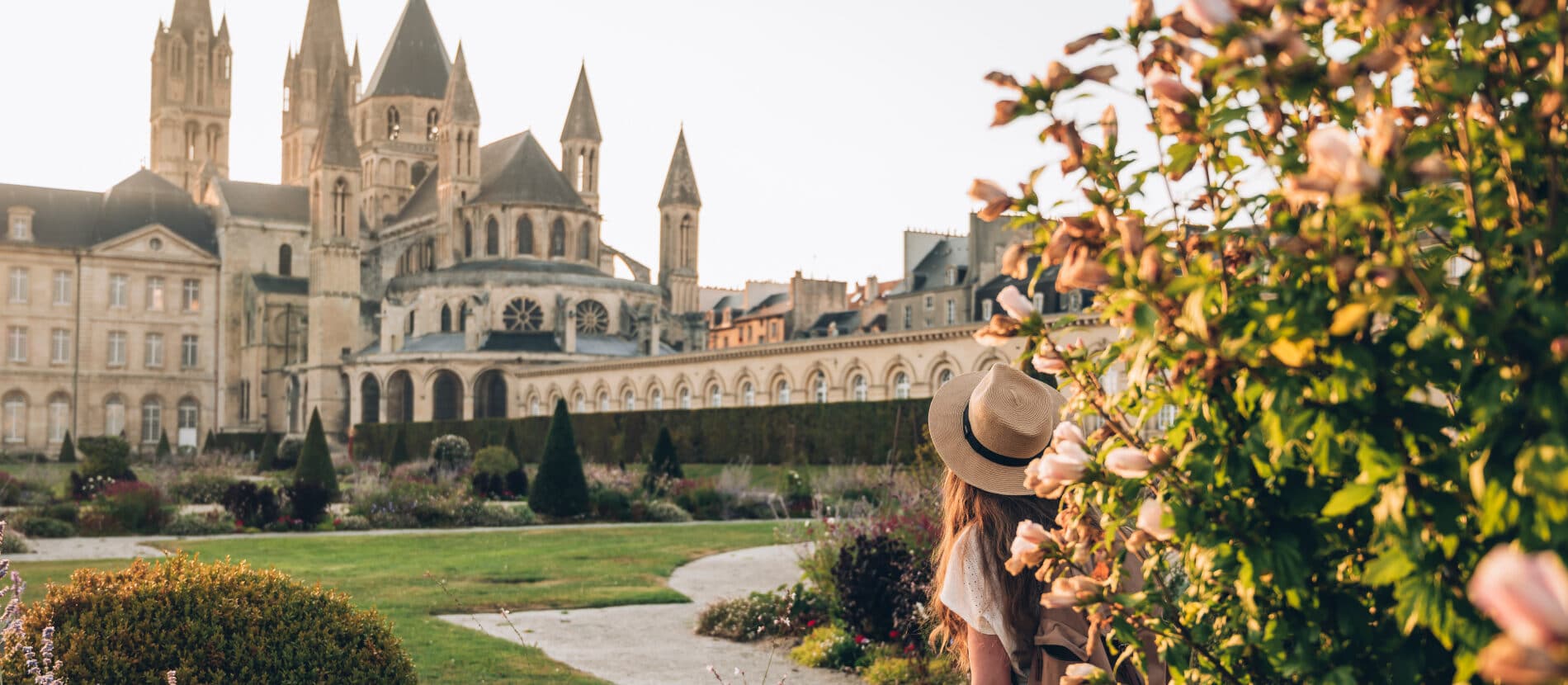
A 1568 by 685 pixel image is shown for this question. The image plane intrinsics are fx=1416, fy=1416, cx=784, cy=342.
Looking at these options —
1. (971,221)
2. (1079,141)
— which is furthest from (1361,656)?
(971,221)

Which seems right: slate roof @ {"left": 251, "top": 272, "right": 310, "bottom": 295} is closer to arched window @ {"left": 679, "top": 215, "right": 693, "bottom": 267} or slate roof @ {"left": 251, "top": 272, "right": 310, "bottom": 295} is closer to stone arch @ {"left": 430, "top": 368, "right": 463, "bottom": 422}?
stone arch @ {"left": 430, "top": 368, "right": 463, "bottom": 422}

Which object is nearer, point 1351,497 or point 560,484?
point 1351,497

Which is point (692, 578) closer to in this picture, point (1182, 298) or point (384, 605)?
point (384, 605)

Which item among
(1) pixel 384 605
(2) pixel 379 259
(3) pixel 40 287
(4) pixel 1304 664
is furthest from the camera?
(2) pixel 379 259

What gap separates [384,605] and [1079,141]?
8.88 m

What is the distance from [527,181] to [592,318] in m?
7.12

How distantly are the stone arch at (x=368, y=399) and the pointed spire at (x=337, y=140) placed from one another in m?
8.78

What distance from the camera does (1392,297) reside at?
1.32 metres

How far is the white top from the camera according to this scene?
2.81 meters

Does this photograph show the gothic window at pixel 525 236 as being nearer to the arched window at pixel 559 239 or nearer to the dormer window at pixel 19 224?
the arched window at pixel 559 239

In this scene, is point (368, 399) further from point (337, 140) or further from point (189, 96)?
point (189, 96)

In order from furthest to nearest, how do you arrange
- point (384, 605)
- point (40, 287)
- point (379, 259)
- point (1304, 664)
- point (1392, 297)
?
point (379, 259), point (40, 287), point (384, 605), point (1304, 664), point (1392, 297)

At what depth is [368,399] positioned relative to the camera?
171ft

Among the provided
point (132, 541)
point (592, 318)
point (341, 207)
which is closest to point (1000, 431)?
point (132, 541)
